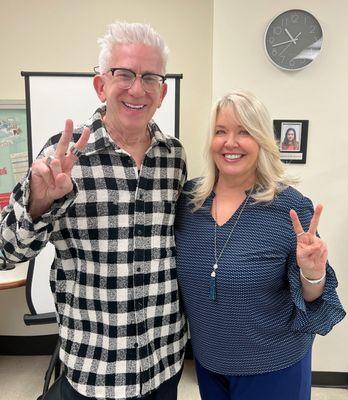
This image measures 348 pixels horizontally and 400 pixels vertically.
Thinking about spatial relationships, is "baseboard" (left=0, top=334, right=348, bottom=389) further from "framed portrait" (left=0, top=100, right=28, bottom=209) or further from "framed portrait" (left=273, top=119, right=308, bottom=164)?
"framed portrait" (left=273, top=119, right=308, bottom=164)

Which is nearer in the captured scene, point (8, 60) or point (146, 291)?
point (146, 291)

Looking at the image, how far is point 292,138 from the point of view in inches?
82.1

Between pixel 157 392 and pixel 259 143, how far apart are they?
87 cm

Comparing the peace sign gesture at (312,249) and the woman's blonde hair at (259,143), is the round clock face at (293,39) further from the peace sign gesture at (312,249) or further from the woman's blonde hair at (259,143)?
the peace sign gesture at (312,249)

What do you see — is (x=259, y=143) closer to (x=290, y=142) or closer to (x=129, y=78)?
(x=129, y=78)

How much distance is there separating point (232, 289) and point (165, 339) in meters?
0.27

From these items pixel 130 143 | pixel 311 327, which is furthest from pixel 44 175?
pixel 311 327

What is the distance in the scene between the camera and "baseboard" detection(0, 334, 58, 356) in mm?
2684

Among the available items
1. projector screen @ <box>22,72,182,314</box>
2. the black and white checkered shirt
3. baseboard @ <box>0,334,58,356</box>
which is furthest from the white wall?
baseboard @ <box>0,334,58,356</box>

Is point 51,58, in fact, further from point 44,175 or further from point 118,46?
point 44,175

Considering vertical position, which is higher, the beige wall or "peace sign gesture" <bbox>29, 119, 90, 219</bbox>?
the beige wall

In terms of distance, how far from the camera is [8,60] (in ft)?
7.98

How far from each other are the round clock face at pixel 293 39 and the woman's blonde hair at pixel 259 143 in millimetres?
973

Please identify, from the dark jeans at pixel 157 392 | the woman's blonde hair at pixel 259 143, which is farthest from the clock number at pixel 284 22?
the dark jeans at pixel 157 392
